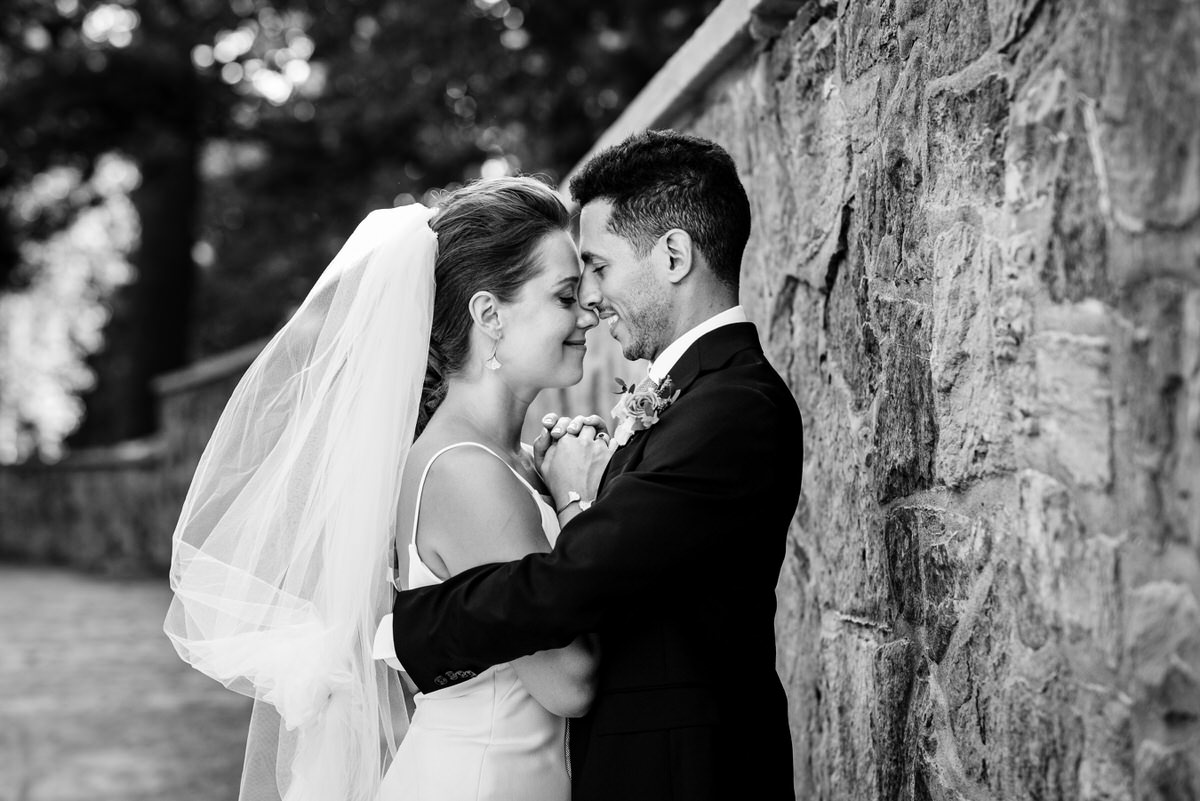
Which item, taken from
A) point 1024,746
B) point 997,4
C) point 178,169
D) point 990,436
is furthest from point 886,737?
point 178,169

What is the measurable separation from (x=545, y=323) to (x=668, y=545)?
712 millimetres

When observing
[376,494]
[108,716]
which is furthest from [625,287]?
[108,716]

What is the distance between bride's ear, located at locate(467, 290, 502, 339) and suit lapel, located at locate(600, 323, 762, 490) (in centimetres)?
43

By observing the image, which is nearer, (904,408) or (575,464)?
(904,408)

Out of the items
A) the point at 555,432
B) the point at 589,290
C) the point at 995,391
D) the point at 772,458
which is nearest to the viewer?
the point at 995,391

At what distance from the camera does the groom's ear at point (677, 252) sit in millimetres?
2537

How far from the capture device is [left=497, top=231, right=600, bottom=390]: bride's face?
2.76 m

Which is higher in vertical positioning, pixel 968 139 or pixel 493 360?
pixel 968 139

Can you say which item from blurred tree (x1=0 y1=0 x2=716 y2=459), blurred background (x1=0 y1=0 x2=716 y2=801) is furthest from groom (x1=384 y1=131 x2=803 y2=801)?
blurred tree (x1=0 y1=0 x2=716 y2=459)

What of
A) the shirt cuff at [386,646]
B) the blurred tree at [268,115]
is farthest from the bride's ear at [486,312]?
the blurred tree at [268,115]

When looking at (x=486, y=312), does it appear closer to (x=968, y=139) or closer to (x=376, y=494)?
(x=376, y=494)

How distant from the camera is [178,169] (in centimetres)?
1744

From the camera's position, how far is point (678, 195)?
2547mm

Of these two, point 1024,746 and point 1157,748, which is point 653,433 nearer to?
point 1024,746
